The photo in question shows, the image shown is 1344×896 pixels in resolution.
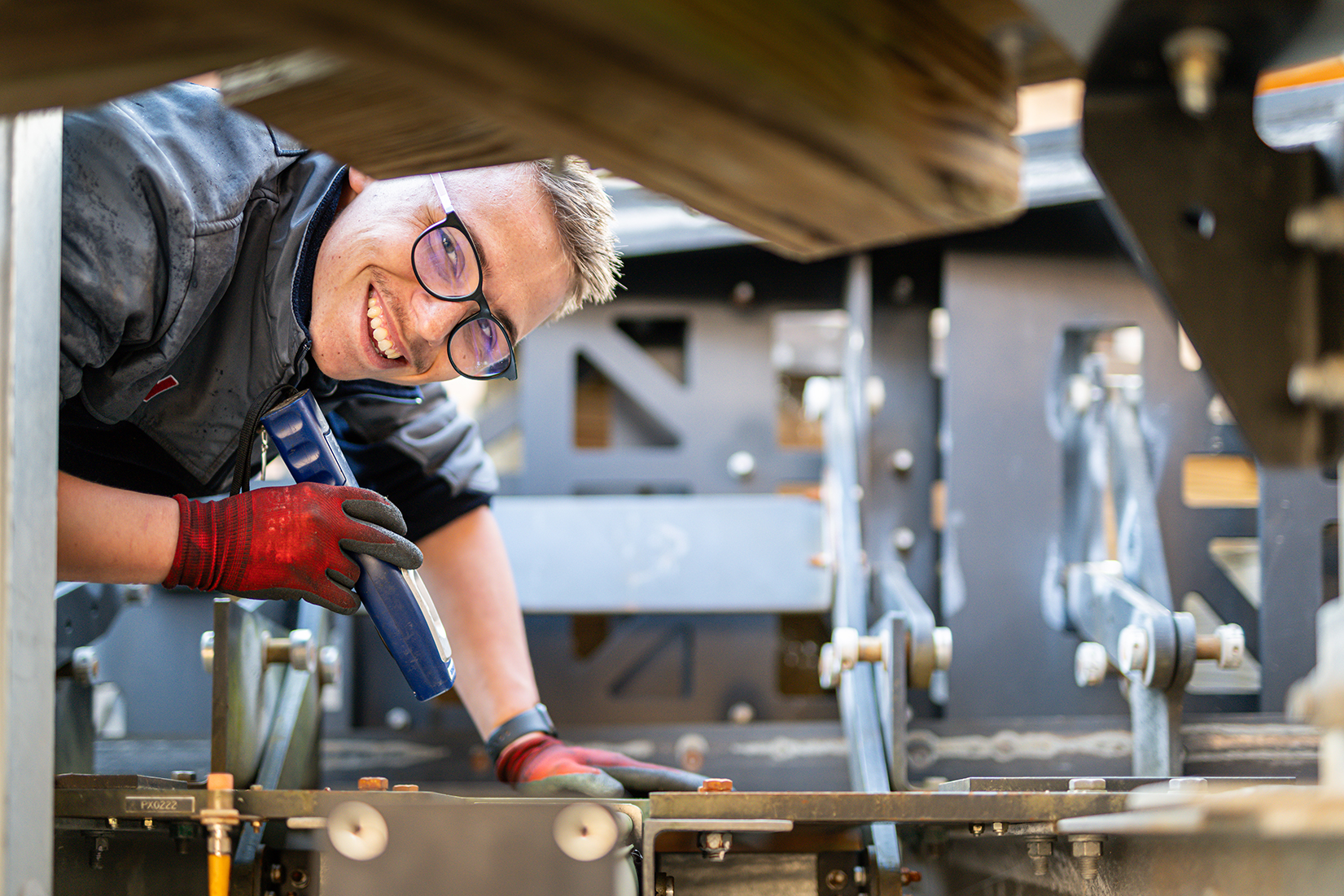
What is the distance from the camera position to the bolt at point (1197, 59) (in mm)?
710

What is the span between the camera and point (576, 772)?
1.52 m

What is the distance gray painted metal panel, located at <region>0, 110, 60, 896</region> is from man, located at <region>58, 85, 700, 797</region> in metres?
0.25

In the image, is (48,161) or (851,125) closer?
(851,125)

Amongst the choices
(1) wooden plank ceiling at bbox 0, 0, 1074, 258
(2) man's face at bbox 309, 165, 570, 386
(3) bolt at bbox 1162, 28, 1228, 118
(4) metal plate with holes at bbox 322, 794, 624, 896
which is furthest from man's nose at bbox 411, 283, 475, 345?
(3) bolt at bbox 1162, 28, 1228, 118

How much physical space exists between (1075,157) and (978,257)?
10.5 inches

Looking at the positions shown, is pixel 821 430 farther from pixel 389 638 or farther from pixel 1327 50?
pixel 1327 50

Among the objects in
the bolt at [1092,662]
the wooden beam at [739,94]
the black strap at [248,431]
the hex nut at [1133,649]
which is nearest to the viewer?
the wooden beam at [739,94]

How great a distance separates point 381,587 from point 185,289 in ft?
1.48

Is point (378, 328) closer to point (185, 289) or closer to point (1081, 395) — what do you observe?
point (185, 289)

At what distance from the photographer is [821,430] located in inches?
117

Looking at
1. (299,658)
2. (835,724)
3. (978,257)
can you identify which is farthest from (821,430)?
(299,658)

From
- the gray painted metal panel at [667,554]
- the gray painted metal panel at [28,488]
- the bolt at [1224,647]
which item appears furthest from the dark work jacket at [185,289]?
the bolt at [1224,647]

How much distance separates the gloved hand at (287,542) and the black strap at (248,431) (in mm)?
71

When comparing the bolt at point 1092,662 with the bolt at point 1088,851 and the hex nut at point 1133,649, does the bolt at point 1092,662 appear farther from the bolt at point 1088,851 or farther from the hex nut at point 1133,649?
the bolt at point 1088,851
